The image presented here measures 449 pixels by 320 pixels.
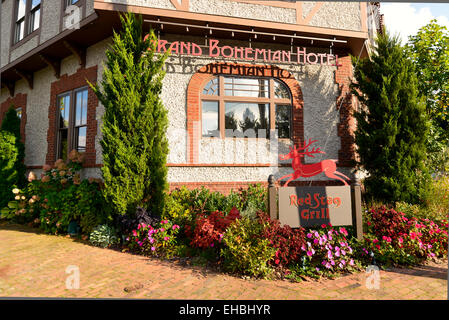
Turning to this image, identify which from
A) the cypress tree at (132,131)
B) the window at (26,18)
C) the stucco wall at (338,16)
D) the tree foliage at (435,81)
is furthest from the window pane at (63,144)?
the tree foliage at (435,81)

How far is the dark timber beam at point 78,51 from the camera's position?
280 inches

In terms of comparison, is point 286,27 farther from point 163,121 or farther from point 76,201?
point 76,201

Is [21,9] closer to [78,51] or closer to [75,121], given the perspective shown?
[78,51]

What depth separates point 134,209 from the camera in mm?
5207

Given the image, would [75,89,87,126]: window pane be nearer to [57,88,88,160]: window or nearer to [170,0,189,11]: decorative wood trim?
[57,88,88,160]: window

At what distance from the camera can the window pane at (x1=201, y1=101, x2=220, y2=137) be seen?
6598mm

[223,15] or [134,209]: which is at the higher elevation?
[223,15]

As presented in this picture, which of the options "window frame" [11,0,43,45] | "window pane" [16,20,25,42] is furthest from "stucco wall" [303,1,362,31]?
"window pane" [16,20,25,42]

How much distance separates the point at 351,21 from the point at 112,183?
8.00 meters

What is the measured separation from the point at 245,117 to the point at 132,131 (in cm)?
313

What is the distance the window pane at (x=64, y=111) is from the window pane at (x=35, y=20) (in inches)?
122

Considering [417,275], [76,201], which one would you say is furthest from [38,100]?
[417,275]

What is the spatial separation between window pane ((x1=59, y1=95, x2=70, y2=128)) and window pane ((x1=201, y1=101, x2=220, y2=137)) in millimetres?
4886

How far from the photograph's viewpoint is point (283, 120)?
23.3 ft
